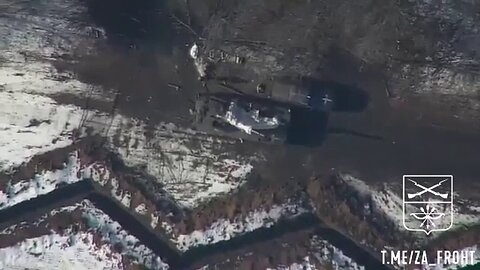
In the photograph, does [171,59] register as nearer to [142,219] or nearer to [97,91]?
[97,91]

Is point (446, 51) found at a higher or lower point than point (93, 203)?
higher

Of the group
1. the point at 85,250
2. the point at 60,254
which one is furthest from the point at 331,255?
the point at 60,254

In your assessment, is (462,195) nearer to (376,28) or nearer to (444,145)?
(444,145)

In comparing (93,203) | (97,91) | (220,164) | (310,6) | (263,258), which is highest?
(310,6)

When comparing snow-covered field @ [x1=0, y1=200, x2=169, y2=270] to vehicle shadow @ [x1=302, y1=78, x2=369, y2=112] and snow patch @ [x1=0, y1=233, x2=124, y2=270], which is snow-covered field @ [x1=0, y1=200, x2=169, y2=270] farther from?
vehicle shadow @ [x1=302, y1=78, x2=369, y2=112]

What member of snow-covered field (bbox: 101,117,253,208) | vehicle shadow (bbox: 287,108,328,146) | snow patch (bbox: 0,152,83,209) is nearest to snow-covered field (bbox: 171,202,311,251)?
snow-covered field (bbox: 101,117,253,208)

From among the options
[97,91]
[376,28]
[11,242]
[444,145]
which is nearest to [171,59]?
[97,91]
